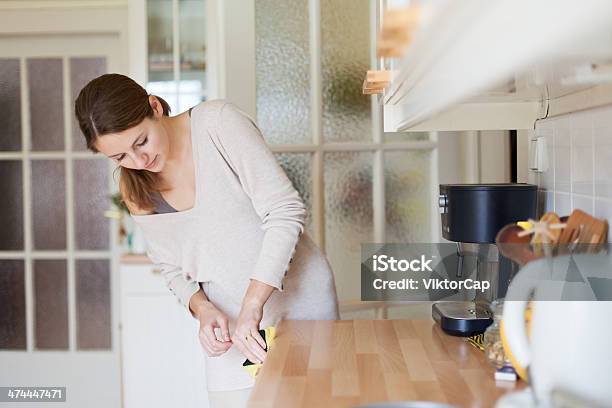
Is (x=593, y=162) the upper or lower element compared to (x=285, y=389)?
upper

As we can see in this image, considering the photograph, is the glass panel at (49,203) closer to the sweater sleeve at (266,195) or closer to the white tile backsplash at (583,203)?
the sweater sleeve at (266,195)

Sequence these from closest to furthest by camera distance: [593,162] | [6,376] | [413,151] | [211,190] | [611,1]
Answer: [611,1] → [593,162] → [211,190] → [413,151] → [6,376]

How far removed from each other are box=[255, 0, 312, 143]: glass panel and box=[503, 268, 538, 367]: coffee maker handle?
164cm

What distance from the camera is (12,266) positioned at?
3.89m

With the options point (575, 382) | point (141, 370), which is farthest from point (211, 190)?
point (141, 370)

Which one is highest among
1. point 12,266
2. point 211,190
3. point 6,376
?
point 211,190

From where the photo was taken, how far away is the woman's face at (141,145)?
5.56 feet

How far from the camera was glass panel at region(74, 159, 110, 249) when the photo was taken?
3.83 m

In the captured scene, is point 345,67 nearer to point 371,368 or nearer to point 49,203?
point 371,368

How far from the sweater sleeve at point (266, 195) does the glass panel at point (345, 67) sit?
95 cm

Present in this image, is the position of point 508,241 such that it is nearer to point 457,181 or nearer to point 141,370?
point 457,181

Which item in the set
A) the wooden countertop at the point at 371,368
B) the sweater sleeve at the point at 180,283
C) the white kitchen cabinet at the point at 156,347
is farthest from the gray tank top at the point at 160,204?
the white kitchen cabinet at the point at 156,347

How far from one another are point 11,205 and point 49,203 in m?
0.18

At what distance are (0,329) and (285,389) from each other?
302 cm
